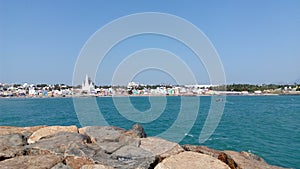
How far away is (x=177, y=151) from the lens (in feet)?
22.3

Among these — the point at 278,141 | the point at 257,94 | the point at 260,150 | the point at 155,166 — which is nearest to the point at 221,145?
the point at 260,150

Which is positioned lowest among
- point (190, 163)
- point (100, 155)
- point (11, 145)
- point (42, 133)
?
point (190, 163)

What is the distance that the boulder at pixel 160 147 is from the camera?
657 cm

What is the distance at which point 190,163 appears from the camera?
5652mm

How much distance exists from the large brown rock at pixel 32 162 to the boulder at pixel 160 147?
2.29 m

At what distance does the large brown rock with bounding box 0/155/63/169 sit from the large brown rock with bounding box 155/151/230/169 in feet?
7.01

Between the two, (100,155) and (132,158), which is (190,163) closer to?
(132,158)

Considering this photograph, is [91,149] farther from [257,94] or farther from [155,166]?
[257,94]

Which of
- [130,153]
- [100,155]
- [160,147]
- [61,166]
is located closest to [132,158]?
[130,153]

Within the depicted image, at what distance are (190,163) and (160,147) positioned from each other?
149 cm

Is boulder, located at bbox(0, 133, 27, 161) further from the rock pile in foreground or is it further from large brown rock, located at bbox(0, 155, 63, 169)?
large brown rock, located at bbox(0, 155, 63, 169)

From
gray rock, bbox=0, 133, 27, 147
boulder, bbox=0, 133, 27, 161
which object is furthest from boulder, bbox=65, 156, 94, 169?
gray rock, bbox=0, 133, 27, 147

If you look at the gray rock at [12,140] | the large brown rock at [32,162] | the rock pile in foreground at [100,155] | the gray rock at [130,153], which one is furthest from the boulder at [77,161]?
the gray rock at [12,140]

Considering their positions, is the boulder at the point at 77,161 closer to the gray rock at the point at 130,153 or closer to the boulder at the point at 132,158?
the boulder at the point at 132,158
